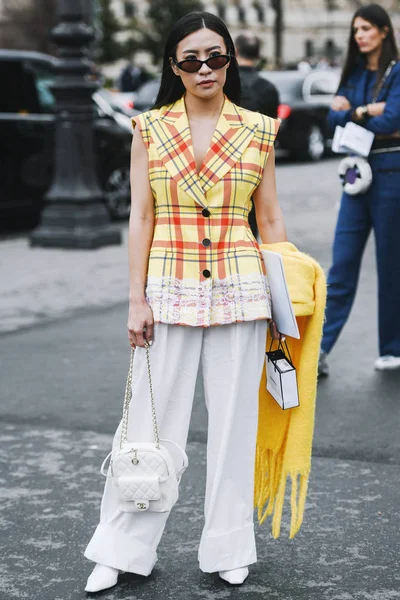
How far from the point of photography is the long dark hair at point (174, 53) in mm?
3387

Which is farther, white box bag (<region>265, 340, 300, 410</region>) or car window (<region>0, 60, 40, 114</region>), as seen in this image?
car window (<region>0, 60, 40, 114</region>)

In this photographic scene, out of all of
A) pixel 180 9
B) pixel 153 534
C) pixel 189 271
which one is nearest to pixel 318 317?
pixel 189 271

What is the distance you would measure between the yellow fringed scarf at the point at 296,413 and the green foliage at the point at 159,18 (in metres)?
54.4

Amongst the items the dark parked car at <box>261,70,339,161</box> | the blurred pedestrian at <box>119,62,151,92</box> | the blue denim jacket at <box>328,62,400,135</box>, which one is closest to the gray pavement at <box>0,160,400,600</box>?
the blue denim jacket at <box>328,62,400,135</box>

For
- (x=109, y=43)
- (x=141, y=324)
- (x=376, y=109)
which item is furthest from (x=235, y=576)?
(x=109, y=43)

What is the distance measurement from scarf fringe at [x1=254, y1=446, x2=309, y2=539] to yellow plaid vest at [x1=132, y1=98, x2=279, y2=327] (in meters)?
0.54

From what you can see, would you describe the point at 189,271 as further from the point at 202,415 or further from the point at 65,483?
the point at 202,415

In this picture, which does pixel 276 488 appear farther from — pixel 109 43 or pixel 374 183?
pixel 109 43

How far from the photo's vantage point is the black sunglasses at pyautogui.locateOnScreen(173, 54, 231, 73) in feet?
11.0

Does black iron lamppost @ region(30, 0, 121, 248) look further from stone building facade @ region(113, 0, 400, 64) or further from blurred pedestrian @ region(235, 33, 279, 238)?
stone building facade @ region(113, 0, 400, 64)

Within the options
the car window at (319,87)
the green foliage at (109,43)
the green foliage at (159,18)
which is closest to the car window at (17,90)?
the car window at (319,87)

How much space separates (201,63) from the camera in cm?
335

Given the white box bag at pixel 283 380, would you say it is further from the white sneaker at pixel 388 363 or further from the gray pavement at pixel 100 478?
the white sneaker at pixel 388 363

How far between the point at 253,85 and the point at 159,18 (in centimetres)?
5188
